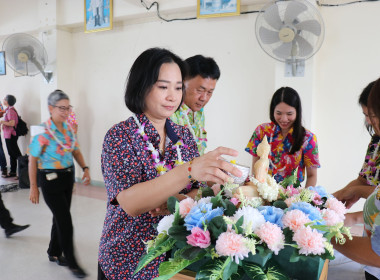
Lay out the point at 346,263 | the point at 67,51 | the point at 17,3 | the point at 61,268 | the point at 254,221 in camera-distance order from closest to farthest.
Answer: the point at 254,221
the point at 346,263
the point at 61,268
the point at 67,51
the point at 17,3

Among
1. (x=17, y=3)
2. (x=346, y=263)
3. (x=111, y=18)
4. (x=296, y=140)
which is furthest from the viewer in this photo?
(x=17, y=3)

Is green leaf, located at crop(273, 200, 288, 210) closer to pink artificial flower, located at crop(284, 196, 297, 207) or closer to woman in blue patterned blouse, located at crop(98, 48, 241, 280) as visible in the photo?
pink artificial flower, located at crop(284, 196, 297, 207)

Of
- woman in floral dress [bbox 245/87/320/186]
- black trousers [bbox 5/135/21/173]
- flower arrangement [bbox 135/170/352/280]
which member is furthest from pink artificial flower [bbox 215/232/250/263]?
black trousers [bbox 5/135/21/173]

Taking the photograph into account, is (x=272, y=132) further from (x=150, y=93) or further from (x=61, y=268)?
(x=61, y=268)

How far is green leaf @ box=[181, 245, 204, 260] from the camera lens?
649mm

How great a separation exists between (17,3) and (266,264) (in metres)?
6.63

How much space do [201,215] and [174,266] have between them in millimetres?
117

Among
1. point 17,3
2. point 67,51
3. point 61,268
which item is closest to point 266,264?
point 61,268

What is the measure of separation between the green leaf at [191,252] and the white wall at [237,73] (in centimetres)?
309

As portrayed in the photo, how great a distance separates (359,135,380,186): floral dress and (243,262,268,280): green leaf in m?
1.31

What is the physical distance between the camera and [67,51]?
212 inches

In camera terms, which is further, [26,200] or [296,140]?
[26,200]

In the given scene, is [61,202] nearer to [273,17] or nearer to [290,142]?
[290,142]

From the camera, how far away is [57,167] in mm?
2639
